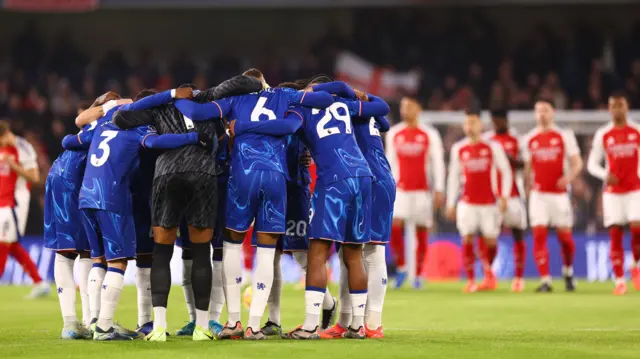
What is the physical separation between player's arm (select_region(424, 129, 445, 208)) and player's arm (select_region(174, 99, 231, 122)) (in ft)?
23.7

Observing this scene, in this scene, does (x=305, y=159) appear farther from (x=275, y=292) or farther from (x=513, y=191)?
(x=513, y=191)

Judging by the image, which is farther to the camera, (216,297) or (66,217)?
(66,217)

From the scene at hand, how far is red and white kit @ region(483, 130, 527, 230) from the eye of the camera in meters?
15.0

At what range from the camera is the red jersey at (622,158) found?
14312 mm

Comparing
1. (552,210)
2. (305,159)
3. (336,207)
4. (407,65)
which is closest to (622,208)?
(552,210)

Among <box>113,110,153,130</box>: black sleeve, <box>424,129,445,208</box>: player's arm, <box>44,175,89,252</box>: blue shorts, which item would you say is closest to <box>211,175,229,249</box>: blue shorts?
<box>113,110,153,130</box>: black sleeve

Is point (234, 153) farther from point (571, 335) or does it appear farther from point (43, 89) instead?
point (43, 89)

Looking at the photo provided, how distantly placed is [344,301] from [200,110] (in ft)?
7.02

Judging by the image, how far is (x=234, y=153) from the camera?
8250 millimetres

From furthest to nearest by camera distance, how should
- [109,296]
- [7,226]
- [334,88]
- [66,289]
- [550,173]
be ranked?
[550,173], [7,226], [66,289], [334,88], [109,296]

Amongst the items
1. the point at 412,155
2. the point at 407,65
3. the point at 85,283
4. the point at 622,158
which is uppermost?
the point at 407,65

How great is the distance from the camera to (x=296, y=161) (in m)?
8.84

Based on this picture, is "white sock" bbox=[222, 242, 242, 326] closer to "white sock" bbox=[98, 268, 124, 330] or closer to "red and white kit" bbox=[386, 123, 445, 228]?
"white sock" bbox=[98, 268, 124, 330]

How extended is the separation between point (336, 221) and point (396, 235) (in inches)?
276
